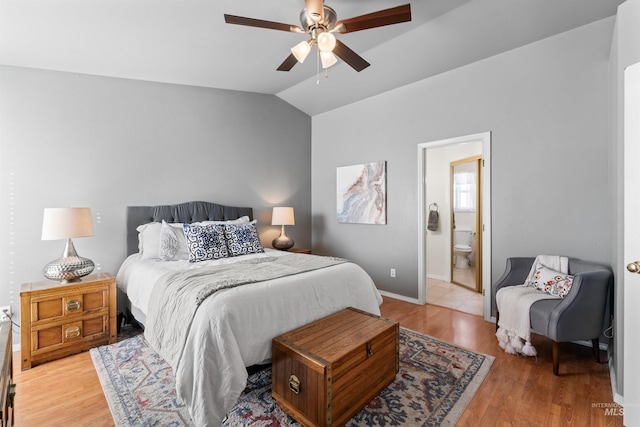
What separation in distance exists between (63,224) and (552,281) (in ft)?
13.7

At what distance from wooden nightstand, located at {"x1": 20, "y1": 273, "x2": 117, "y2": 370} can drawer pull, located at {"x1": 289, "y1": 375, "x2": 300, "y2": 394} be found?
201cm

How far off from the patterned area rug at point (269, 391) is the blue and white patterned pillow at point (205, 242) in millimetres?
926

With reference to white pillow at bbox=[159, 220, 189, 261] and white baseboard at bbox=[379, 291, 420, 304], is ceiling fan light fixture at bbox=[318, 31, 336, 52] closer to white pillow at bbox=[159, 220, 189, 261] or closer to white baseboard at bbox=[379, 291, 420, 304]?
white pillow at bbox=[159, 220, 189, 261]

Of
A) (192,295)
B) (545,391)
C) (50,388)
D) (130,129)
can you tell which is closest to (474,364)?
(545,391)

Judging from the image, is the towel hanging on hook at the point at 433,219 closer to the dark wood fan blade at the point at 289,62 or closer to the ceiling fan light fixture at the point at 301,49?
the dark wood fan blade at the point at 289,62

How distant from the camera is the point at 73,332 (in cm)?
258

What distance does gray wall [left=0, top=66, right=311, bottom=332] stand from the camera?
110 inches

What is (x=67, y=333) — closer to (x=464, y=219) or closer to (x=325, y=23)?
(x=325, y=23)

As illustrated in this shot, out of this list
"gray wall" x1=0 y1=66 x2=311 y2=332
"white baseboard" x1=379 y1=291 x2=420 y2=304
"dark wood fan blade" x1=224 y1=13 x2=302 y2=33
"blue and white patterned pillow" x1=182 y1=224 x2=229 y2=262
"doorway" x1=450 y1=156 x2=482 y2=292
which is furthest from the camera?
"doorway" x1=450 y1=156 x2=482 y2=292

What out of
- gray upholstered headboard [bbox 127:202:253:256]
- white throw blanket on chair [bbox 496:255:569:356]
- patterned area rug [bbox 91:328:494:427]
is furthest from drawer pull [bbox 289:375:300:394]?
gray upholstered headboard [bbox 127:202:253:256]

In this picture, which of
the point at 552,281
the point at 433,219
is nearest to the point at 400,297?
the point at 433,219

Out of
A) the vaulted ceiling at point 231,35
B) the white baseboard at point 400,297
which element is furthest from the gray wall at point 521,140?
the vaulted ceiling at point 231,35

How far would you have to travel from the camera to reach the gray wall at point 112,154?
2783 millimetres

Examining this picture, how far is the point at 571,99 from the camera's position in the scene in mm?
2736
